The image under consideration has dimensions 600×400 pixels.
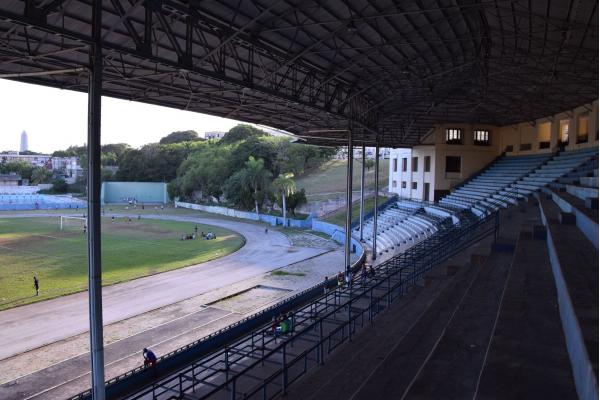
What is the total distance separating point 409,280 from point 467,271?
15.1ft

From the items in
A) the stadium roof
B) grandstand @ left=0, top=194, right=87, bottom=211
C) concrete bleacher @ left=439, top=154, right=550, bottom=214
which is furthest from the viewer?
grandstand @ left=0, top=194, right=87, bottom=211

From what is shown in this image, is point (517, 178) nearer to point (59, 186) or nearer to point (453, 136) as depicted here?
point (453, 136)

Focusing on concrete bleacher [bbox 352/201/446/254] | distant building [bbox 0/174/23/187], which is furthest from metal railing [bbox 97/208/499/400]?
distant building [bbox 0/174/23/187]

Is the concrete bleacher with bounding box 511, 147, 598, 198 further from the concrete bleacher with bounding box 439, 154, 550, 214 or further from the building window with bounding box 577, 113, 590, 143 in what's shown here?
the building window with bounding box 577, 113, 590, 143

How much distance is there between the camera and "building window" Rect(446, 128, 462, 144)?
46.2m

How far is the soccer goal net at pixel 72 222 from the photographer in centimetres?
5137

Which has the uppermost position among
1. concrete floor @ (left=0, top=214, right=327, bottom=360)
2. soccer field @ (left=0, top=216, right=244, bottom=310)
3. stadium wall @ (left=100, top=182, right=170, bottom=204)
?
stadium wall @ (left=100, top=182, right=170, bottom=204)

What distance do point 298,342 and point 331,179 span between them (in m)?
75.8

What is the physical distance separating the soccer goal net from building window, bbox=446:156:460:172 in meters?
39.9

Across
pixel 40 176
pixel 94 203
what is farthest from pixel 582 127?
pixel 40 176

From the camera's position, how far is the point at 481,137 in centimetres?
4709

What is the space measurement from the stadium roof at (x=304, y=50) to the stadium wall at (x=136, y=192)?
74.7 m

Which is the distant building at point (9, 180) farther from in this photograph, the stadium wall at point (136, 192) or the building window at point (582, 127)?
the building window at point (582, 127)

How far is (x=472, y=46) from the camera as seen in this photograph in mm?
20953
